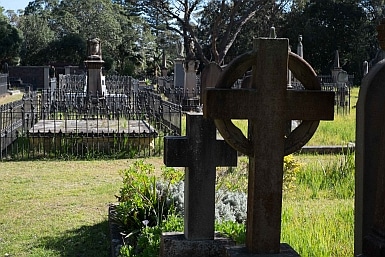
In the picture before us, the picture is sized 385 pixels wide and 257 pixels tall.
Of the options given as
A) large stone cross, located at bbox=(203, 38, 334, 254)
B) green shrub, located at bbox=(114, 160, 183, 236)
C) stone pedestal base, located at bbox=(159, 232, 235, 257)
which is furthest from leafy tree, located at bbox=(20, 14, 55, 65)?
large stone cross, located at bbox=(203, 38, 334, 254)

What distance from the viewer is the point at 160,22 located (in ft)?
145

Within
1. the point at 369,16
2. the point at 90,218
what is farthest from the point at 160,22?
the point at 90,218

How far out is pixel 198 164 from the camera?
4664 millimetres

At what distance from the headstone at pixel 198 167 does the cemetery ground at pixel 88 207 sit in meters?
0.61

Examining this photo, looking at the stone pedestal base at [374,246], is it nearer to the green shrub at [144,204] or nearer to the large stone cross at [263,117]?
the large stone cross at [263,117]

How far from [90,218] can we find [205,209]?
10.7 feet

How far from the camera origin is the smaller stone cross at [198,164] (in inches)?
181

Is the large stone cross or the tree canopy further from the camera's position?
the tree canopy

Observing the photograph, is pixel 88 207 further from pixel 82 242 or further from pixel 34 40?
pixel 34 40

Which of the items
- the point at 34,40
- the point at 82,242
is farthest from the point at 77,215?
the point at 34,40

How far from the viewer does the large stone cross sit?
3455 millimetres

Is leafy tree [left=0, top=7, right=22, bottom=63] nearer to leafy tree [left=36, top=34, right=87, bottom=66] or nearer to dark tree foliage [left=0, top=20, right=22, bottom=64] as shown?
dark tree foliage [left=0, top=20, right=22, bottom=64]

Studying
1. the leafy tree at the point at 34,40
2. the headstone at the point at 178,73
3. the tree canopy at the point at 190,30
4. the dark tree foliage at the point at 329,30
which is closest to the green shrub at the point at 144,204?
the headstone at the point at 178,73

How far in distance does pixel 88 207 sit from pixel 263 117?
5.08m
